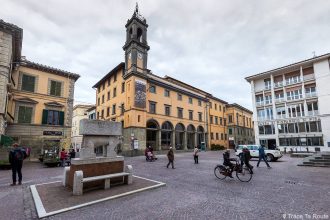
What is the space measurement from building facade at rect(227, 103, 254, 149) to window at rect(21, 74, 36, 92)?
43.3 metres

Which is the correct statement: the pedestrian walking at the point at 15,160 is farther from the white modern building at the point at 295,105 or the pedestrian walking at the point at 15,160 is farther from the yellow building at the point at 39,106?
→ the white modern building at the point at 295,105

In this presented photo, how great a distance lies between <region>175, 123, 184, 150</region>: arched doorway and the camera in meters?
35.0

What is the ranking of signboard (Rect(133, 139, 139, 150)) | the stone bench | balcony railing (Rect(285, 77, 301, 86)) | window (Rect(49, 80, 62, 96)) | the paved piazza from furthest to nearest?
1. balcony railing (Rect(285, 77, 301, 86))
2. signboard (Rect(133, 139, 139, 150))
3. window (Rect(49, 80, 62, 96))
4. the stone bench
5. the paved piazza

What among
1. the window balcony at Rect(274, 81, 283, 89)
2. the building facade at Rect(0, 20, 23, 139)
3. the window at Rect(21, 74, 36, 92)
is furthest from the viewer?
the window balcony at Rect(274, 81, 283, 89)

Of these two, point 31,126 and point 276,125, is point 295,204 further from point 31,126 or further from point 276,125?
point 276,125

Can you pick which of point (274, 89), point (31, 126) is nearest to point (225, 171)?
point (31, 126)

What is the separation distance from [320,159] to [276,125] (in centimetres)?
1961

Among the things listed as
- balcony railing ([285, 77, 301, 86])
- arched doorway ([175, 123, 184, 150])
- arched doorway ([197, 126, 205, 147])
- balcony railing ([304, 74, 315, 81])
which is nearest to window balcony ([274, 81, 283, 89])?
balcony railing ([285, 77, 301, 86])

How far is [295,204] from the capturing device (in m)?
5.59

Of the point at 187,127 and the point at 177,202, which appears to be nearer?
the point at 177,202

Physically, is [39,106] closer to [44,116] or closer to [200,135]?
[44,116]

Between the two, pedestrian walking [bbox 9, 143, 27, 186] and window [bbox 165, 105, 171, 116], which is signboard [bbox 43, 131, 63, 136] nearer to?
pedestrian walking [bbox 9, 143, 27, 186]

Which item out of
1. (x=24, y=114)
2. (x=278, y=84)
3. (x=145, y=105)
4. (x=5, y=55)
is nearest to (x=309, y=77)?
(x=278, y=84)

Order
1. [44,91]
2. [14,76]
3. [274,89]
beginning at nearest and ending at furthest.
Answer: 1. [14,76]
2. [44,91]
3. [274,89]
